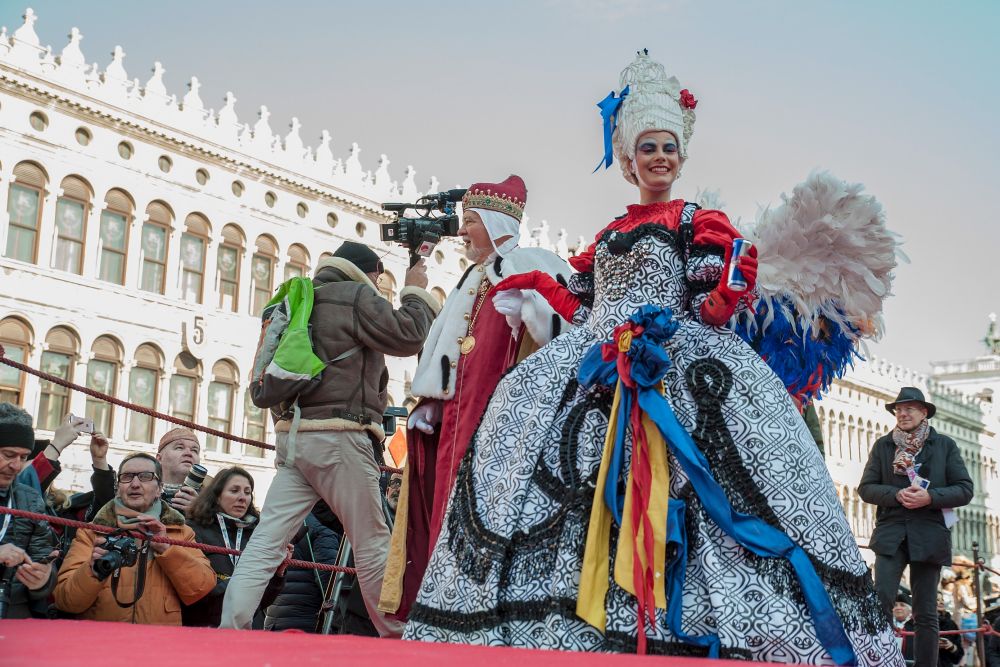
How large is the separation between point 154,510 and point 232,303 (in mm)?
22761

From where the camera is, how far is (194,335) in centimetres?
2544

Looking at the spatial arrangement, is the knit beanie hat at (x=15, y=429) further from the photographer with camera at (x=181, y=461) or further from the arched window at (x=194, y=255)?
the arched window at (x=194, y=255)

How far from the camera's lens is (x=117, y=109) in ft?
78.6

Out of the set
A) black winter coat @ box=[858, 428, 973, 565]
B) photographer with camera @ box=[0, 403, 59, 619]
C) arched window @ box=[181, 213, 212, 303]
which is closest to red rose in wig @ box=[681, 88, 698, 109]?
black winter coat @ box=[858, 428, 973, 565]

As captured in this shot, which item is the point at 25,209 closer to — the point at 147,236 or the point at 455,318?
the point at 147,236

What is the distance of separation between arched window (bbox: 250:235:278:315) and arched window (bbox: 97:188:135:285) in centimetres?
352

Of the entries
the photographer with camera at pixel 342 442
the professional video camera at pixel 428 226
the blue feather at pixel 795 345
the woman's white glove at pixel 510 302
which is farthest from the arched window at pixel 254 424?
the blue feather at pixel 795 345

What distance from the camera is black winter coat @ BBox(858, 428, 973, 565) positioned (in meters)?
5.65

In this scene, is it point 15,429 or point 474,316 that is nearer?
point 474,316

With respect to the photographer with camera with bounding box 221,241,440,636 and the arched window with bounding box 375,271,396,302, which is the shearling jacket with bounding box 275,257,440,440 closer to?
the photographer with camera with bounding box 221,241,440,636

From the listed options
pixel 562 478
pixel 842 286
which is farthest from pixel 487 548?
pixel 842 286

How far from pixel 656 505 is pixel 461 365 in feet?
4.52

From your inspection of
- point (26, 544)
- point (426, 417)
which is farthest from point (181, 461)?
point (426, 417)

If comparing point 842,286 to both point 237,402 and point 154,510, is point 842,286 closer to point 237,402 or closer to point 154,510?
point 154,510
